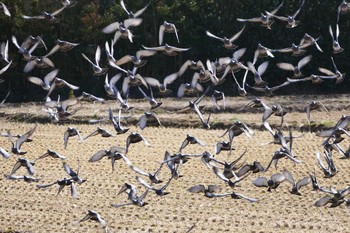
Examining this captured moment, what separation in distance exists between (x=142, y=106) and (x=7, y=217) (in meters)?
7.95

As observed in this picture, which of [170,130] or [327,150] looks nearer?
[327,150]

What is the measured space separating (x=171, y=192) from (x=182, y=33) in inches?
383

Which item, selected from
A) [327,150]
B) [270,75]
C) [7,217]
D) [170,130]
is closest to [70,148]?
[170,130]

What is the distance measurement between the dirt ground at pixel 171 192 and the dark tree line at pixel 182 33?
4.02 m

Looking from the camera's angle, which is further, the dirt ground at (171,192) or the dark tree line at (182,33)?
the dark tree line at (182,33)

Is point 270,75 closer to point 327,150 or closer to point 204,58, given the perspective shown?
point 204,58

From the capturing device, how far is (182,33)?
2017cm

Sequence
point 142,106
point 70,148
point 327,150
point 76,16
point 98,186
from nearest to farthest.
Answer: point 327,150
point 98,186
point 70,148
point 142,106
point 76,16

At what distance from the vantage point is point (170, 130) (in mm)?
15281

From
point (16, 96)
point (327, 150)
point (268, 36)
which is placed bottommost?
point (16, 96)

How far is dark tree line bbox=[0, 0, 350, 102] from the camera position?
19.8 metres

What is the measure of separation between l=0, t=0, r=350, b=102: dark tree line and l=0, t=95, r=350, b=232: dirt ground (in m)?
4.02

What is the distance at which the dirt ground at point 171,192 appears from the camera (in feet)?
31.5

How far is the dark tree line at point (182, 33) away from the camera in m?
19.8
